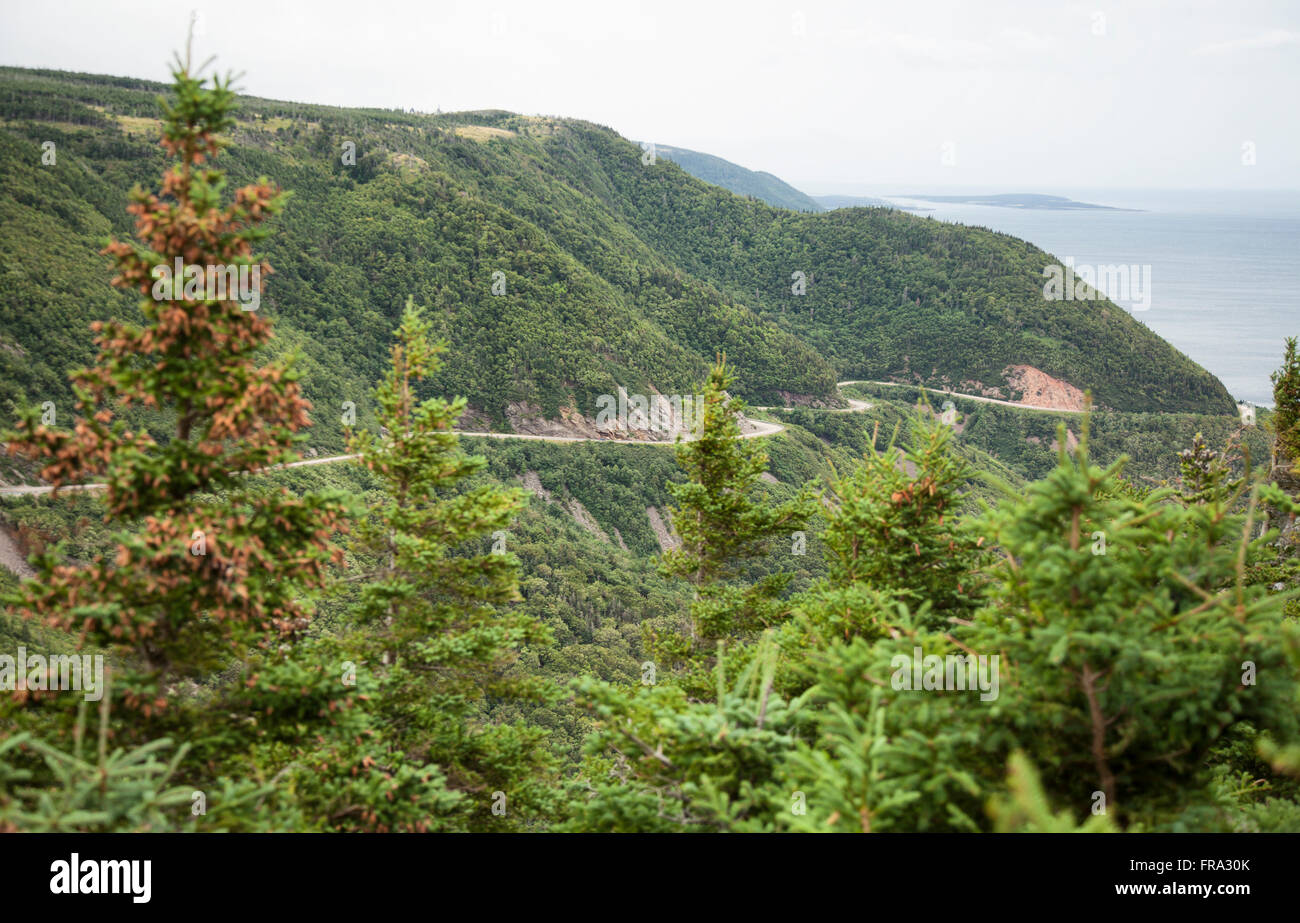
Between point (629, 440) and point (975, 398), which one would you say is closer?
point (629, 440)

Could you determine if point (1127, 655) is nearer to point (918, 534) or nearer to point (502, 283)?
point (918, 534)

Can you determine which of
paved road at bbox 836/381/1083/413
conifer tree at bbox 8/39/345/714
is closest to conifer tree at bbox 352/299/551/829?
conifer tree at bbox 8/39/345/714

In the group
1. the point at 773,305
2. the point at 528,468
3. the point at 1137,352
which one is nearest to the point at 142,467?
the point at 528,468

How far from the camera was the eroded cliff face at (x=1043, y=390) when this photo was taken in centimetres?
13188

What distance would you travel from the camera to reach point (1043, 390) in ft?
439

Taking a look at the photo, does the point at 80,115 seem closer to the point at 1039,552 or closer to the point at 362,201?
the point at 362,201

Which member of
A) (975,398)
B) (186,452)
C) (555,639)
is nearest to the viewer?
(186,452)

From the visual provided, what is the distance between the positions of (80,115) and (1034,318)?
147 meters

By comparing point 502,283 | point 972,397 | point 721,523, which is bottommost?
point 721,523

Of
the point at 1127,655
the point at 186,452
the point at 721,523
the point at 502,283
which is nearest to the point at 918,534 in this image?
the point at 721,523

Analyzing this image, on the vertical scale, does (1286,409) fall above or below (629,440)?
above

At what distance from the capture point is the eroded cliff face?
13188 centimetres

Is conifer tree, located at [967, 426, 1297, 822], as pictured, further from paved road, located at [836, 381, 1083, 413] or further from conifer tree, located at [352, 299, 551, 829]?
paved road, located at [836, 381, 1083, 413]

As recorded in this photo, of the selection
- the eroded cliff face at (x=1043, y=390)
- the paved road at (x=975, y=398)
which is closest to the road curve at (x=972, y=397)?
the paved road at (x=975, y=398)
